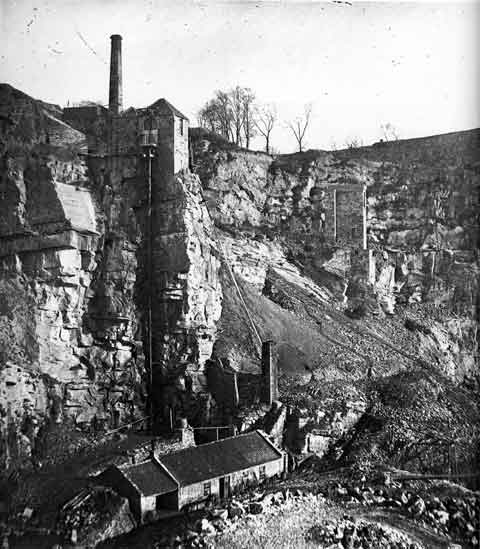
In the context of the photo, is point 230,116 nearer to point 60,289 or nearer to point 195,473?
point 60,289

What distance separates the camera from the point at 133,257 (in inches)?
1182

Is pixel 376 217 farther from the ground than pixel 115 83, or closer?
closer

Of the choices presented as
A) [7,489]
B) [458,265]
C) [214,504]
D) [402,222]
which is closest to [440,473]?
[214,504]

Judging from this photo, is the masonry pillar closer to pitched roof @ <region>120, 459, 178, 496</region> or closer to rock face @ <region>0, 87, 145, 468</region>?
rock face @ <region>0, 87, 145, 468</region>

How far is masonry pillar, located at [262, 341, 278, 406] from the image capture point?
89.8 ft

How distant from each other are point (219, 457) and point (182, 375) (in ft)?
20.0

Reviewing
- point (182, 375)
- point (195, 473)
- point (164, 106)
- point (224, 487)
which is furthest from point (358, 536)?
point (164, 106)

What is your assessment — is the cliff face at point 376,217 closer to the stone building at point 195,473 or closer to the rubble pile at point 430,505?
the stone building at point 195,473

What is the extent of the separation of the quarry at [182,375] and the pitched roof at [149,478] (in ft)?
0.17

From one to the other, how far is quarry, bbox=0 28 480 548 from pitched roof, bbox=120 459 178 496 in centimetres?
5

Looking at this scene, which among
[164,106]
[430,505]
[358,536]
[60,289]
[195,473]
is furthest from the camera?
[164,106]

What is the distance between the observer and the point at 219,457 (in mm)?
23547

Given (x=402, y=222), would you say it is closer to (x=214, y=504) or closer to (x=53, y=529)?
(x=214, y=504)

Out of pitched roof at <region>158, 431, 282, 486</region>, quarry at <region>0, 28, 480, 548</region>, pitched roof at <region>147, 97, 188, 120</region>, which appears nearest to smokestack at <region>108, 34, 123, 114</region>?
quarry at <region>0, 28, 480, 548</region>
